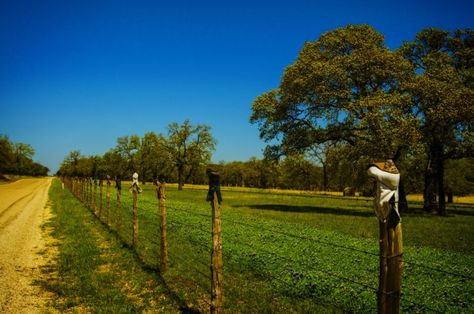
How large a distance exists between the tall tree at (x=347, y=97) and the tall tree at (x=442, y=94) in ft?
6.61

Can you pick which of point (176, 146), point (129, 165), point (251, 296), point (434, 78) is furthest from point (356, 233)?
point (129, 165)

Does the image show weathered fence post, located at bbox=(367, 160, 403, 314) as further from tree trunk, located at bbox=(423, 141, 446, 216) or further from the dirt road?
tree trunk, located at bbox=(423, 141, 446, 216)

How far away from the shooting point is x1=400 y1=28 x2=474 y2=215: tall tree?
1149 inches

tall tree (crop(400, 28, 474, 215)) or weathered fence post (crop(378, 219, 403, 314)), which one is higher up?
tall tree (crop(400, 28, 474, 215))

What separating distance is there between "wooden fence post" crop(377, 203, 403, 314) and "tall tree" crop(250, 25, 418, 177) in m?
25.2

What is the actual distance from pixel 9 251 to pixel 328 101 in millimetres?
27428

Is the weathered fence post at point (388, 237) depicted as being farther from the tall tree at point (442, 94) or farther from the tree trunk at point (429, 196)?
the tree trunk at point (429, 196)

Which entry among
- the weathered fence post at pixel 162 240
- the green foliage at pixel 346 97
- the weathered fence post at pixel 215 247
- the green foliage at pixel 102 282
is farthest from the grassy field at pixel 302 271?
the green foliage at pixel 346 97

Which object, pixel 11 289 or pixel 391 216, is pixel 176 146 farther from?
pixel 391 216

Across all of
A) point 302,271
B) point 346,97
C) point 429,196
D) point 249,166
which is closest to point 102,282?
point 302,271

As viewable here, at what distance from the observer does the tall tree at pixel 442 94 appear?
95.8 feet

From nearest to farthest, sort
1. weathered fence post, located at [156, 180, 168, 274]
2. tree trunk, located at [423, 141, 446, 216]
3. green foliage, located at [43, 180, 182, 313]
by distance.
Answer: green foliage, located at [43, 180, 182, 313] → weathered fence post, located at [156, 180, 168, 274] → tree trunk, located at [423, 141, 446, 216]

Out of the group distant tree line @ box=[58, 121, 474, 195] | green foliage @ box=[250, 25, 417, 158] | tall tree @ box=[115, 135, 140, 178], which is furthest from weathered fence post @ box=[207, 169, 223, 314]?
tall tree @ box=[115, 135, 140, 178]

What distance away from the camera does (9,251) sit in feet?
43.2
